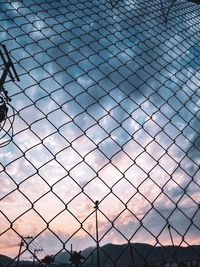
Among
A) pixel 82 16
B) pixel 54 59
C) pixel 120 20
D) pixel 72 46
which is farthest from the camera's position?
pixel 120 20

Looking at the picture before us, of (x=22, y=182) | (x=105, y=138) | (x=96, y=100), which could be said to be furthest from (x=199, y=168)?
(x=22, y=182)

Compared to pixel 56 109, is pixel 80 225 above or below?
below

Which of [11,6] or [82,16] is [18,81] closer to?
[11,6]

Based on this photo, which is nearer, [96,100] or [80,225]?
[80,225]

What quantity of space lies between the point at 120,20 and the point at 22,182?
2.50 m

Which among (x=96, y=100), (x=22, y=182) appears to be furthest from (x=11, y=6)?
(x=22, y=182)

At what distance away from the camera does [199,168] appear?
2.49 metres

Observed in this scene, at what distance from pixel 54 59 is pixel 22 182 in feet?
4.15

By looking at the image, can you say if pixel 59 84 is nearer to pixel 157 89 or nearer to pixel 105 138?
pixel 105 138

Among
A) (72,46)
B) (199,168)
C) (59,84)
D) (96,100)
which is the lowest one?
(199,168)

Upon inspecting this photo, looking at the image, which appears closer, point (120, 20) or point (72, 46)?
point (72, 46)

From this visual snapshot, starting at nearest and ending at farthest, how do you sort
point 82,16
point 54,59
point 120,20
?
point 54,59
point 82,16
point 120,20

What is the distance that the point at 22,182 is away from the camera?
172 cm

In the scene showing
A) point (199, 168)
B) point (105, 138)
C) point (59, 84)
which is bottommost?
point (199, 168)
